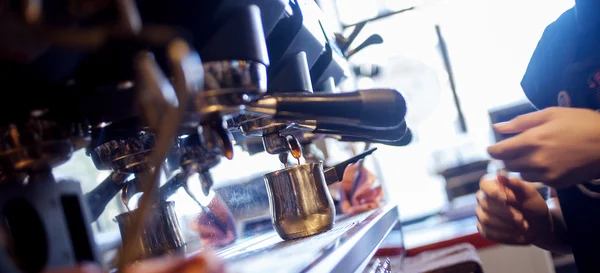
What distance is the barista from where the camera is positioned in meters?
0.81

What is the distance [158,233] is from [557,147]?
0.55m

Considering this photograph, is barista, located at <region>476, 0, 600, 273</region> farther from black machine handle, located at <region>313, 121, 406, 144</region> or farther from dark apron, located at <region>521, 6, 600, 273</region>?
black machine handle, located at <region>313, 121, 406, 144</region>

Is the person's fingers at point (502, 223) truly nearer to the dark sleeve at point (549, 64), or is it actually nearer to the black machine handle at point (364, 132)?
the dark sleeve at point (549, 64)

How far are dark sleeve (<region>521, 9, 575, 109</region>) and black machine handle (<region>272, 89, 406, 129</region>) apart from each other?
58 cm

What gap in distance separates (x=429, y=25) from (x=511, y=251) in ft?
4.90

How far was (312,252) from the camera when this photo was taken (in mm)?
563

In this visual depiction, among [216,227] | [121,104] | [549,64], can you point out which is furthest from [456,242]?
[121,104]

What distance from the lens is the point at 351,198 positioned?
1.52 meters

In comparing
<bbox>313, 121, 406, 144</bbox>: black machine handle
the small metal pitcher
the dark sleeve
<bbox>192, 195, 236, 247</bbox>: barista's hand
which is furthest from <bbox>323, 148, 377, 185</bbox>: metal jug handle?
the dark sleeve

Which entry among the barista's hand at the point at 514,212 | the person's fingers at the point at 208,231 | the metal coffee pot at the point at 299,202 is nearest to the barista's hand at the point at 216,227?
the person's fingers at the point at 208,231

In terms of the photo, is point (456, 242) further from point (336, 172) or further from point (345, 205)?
point (336, 172)

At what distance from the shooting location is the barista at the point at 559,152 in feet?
2.65

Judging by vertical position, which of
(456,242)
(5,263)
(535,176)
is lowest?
(456,242)

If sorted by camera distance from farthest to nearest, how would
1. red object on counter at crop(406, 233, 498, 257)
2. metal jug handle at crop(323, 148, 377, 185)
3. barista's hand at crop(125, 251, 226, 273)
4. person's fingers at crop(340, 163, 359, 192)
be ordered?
red object on counter at crop(406, 233, 498, 257), person's fingers at crop(340, 163, 359, 192), metal jug handle at crop(323, 148, 377, 185), barista's hand at crop(125, 251, 226, 273)
